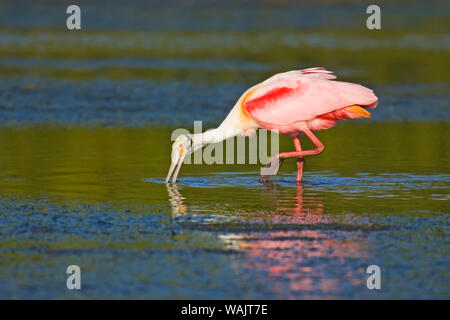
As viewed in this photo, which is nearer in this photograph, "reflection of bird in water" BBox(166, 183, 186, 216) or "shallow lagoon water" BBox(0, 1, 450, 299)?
"shallow lagoon water" BBox(0, 1, 450, 299)

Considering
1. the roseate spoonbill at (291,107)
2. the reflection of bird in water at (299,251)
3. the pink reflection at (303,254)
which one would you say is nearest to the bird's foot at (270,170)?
the roseate spoonbill at (291,107)

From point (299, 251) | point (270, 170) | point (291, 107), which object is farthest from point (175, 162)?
point (299, 251)

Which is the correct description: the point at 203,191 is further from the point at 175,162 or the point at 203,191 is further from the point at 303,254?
the point at 303,254

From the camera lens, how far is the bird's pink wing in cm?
1314

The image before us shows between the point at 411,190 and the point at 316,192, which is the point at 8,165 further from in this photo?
the point at 411,190

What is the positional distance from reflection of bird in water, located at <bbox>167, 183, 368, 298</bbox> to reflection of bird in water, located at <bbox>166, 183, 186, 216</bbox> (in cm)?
1

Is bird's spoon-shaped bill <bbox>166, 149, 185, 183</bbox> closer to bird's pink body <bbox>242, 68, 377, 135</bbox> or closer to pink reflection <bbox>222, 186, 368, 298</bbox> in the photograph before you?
bird's pink body <bbox>242, 68, 377, 135</bbox>

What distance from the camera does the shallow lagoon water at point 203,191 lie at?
28.3ft

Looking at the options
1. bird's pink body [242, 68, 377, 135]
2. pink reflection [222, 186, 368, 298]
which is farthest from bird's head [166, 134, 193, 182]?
pink reflection [222, 186, 368, 298]

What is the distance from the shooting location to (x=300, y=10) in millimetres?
42812

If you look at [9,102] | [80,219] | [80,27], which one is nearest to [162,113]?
[9,102]

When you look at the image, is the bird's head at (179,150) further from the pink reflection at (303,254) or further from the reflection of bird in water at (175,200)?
the pink reflection at (303,254)

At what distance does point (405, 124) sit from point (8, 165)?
7498 millimetres

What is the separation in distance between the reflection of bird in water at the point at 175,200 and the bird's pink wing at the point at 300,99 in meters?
1.47
